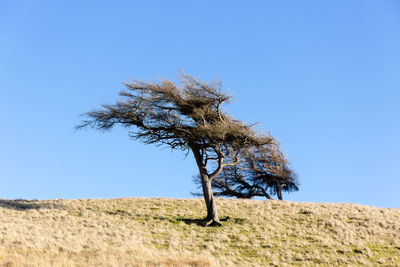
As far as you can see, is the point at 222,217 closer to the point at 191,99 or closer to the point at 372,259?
the point at 191,99

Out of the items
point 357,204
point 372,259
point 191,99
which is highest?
point 191,99

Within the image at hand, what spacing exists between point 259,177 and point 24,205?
20.8m

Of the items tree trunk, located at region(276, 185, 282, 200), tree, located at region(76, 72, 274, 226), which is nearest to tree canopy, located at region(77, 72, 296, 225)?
tree, located at region(76, 72, 274, 226)

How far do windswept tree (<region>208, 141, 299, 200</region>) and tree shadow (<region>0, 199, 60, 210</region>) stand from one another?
1651cm

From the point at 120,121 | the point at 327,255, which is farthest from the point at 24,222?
the point at 327,255

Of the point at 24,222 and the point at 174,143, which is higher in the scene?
the point at 174,143

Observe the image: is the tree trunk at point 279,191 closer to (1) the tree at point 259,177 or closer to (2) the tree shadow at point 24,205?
(1) the tree at point 259,177

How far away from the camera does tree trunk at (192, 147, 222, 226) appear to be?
23.1m

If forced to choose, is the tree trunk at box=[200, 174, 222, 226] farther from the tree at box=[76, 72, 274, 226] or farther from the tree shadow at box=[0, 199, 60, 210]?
the tree shadow at box=[0, 199, 60, 210]

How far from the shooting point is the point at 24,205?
90.9 ft

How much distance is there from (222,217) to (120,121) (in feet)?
30.8

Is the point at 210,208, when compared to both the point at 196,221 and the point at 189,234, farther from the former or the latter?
the point at 189,234

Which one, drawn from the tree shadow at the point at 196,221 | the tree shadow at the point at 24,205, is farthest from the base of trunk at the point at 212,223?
the tree shadow at the point at 24,205

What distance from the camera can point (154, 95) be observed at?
24812 millimetres
